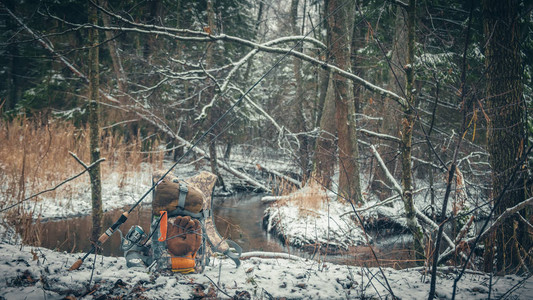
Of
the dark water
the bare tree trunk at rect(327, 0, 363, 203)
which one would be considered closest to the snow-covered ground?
the dark water

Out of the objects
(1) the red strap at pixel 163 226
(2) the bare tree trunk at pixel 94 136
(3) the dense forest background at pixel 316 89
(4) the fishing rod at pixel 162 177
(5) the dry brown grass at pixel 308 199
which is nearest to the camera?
(4) the fishing rod at pixel 162 177

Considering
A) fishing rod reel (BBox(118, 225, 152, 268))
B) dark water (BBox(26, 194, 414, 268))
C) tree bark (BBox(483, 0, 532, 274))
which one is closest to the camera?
fishing rod reel (BBox(118, 225, 152, 268))

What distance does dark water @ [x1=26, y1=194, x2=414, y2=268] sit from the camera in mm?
4551

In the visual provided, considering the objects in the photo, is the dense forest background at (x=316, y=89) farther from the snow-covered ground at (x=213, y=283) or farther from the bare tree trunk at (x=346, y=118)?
the snow-covered ground at (x=213, y=283)

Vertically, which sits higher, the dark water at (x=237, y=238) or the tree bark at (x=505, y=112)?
the tree bark at (x=505, y=112)

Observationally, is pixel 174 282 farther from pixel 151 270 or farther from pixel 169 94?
pixel 169 94

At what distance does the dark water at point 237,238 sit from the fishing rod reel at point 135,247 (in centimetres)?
121

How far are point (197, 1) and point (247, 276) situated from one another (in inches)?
479

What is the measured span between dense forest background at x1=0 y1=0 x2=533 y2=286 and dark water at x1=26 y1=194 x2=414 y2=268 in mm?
897

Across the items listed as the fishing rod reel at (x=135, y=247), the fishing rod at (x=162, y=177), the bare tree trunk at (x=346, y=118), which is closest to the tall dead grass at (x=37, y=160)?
the fishing rod reel at (x=135, y=247)

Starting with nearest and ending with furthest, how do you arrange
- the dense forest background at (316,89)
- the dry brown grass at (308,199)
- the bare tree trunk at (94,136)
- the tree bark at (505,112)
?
the tree bark at (505,112)
the dense forest background at (316,89)
the bare tree trunk at (94,136)
the dry brown grass at (308,199)

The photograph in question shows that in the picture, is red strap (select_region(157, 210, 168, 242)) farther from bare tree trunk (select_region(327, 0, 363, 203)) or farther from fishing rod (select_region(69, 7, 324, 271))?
bare tree trunk (select_region(327, 0, 363, 203))

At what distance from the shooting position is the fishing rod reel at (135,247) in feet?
8.50

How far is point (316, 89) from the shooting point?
476 inches
